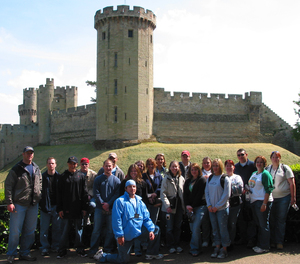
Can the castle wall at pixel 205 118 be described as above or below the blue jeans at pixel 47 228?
above

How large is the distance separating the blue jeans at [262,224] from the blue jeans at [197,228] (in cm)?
122

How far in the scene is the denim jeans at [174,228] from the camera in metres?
8.58

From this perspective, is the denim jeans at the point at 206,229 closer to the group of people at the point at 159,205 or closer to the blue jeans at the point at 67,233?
the group of people at the point at 159,205

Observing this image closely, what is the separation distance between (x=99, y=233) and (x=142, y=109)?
1004 inches

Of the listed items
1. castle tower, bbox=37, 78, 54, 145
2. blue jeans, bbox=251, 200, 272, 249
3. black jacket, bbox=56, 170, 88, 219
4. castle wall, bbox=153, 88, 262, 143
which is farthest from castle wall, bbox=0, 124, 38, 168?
blue jeans, bbox=251, 200, 272, 249

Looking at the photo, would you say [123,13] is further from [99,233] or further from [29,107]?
[29,107]

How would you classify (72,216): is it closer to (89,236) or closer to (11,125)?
(89,236)

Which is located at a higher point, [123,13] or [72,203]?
[123,13]

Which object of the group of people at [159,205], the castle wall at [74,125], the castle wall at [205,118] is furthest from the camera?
the castle wall at [74,125]

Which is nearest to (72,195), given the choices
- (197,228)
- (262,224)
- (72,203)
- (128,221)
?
(72,203)

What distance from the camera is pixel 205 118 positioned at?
3766 centimetres

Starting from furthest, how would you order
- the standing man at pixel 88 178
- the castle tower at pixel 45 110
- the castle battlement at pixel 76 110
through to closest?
1. the castle tower at pixel 45 110
2. the castle battlement at pixel 76 110
3. the standing man at pixel 88 178

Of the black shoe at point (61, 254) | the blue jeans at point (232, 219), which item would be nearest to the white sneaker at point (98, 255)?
the black shoe at point (61, 254)


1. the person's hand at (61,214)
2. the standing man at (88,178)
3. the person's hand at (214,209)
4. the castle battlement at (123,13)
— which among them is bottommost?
the person's hand at (61,214)
